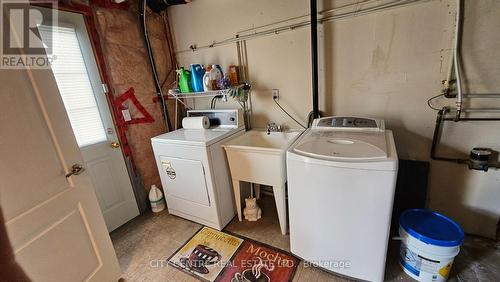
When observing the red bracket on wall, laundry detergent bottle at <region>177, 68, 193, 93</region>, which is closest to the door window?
the red bracket on wall

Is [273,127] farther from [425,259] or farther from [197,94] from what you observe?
[425,259]

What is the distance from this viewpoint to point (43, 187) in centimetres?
118

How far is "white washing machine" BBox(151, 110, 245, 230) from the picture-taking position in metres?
1.93

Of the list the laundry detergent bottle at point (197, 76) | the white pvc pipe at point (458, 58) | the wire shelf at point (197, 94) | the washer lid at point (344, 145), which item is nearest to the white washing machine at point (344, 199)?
the washer lid at point (344, 145)

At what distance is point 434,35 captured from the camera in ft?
5.01

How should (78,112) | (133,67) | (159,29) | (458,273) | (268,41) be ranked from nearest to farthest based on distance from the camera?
(458,273)
(78,112)
(268,41)
(133,67)
(159,29)

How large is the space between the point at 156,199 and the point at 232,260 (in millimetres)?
1246

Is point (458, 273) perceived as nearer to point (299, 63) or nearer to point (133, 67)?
point (299, 63)

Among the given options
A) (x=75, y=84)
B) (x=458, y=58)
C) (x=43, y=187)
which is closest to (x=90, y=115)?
(x=75, y=84)

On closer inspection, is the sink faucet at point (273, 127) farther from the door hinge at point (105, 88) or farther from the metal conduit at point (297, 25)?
the door hinge at point (105, 88)

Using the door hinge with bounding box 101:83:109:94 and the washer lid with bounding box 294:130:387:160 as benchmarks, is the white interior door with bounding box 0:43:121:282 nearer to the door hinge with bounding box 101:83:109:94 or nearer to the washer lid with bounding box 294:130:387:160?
the door hinge with bounding box 101:83:109:94

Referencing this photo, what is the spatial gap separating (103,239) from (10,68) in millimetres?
1169

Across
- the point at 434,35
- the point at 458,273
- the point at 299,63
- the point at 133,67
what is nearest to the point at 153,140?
the point at 133,67

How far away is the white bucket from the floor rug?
0.76 m
